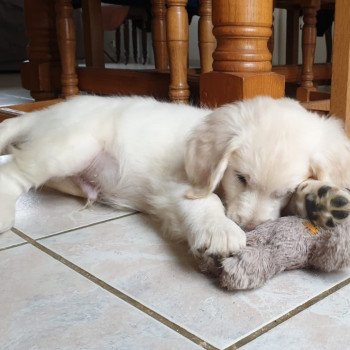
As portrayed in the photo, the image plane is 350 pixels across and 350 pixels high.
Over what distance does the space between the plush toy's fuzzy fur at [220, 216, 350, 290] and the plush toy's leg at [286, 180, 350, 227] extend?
0.06 ft

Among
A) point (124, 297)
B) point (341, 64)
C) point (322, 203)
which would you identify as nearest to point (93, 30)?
point (341, 64)

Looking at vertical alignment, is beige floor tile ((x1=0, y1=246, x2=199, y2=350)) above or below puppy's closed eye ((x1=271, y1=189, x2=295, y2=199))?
below

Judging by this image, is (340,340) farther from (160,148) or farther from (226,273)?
(160,148)

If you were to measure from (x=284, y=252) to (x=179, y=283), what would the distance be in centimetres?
21

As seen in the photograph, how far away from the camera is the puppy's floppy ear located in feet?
3.98

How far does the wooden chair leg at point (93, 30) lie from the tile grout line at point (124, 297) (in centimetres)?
230

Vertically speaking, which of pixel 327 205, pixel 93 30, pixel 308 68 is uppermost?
pixel 93 30

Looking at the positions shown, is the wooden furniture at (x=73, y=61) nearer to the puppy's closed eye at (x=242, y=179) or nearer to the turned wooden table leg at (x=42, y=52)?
the turned wooden table leg at (x=42, y=52)

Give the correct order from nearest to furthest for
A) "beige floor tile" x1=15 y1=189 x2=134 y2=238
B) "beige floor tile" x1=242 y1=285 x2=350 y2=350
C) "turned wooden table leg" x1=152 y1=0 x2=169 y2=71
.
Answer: "beige floor tile" x1=242 y1=285 x2=350 y2=350
"beige floor tile" x1=15 y1=189 x2=134 y2=238
"turned wooden table leg" x1=152 y1=0 x2=169 y2=71

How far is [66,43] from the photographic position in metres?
2.68

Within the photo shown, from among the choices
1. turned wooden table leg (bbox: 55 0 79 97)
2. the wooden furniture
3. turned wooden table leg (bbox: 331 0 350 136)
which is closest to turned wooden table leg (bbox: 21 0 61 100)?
the wooden furniture

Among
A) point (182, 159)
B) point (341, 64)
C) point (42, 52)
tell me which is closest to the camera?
point (182, 159)

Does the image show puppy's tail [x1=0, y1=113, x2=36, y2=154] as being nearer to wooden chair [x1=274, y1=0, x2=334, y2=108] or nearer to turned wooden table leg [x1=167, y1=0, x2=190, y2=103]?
turned wooden table leg [x1=167, y1=0, x2=190, y2=103]

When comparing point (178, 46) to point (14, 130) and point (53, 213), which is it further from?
point (53, 213)
